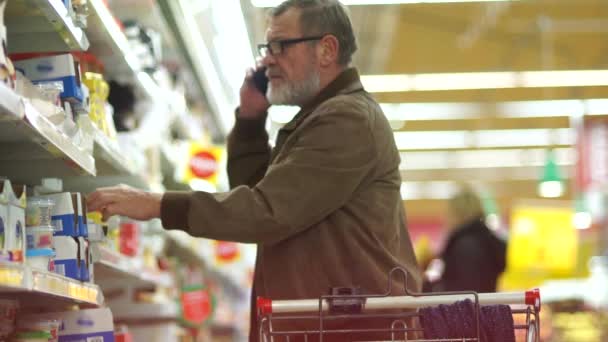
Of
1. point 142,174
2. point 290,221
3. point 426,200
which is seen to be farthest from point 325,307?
point 426,200

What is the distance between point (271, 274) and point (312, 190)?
1.02 ft

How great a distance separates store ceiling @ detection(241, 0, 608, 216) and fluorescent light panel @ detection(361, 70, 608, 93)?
223 millimetres

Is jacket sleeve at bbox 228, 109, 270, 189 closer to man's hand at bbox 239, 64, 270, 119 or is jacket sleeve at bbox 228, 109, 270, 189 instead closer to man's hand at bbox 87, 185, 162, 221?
man's hand at bbox 239, 64, 270, 119

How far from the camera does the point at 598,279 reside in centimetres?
898

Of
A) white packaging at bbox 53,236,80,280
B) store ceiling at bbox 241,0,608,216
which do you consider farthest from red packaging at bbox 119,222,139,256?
store ceiling at bbox 241,0,608,216

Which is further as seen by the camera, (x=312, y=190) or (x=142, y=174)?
(x=142, y=174)

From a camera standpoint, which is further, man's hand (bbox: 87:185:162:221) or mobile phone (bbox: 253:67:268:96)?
mobile phone (bbox: 253:67:268:96)

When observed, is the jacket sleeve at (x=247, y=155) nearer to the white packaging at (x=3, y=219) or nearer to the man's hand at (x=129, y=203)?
the man's hand at (x=129, y=203)

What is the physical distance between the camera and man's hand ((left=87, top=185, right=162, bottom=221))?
10.1 ft

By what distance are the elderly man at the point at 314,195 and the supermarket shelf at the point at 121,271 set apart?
64cm

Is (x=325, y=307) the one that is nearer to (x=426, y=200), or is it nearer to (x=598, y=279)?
(x=598, y=279)

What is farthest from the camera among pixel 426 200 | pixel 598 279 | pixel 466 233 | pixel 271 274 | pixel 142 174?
pixel 426 200

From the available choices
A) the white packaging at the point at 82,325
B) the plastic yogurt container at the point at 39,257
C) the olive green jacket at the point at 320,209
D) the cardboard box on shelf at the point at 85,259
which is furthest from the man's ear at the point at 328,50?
the plastic yogurt container at the point at 39,257

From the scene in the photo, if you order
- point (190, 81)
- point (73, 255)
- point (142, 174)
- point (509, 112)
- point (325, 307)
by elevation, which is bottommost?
point (325, 307)
